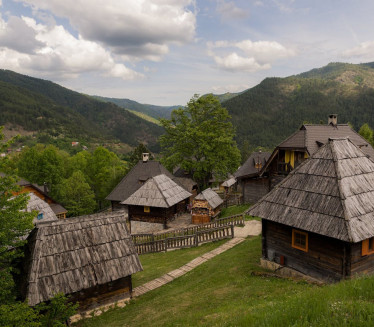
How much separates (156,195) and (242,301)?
19.3m

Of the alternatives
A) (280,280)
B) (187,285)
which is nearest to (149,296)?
(187,285)

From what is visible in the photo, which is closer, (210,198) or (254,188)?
(210,198)

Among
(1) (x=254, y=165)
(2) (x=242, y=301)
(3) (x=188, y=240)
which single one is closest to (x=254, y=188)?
(1) (x=254, y=165)

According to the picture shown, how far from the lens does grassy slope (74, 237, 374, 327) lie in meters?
5.42

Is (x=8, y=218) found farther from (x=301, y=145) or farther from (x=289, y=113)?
(x=289, y=113)

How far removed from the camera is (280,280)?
37.2ft

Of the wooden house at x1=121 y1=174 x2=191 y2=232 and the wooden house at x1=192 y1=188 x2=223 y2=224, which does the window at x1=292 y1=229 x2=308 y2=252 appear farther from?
the wooden house at x1=121 y1=174 x2=191 y2=232

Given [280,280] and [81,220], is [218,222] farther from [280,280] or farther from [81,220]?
[81,220]

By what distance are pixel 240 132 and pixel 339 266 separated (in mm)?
158761

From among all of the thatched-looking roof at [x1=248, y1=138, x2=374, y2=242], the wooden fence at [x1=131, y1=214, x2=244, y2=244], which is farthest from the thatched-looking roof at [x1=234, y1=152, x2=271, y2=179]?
the thatched-looking roof at [x1=248, y1=138, x2=374, y2=242]

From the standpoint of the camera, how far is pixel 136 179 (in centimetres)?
3791

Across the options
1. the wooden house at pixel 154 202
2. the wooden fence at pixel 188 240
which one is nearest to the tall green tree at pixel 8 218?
the wooden fence at pixel 188 240

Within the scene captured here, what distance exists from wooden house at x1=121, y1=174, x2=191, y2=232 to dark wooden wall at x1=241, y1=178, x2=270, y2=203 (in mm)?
8302

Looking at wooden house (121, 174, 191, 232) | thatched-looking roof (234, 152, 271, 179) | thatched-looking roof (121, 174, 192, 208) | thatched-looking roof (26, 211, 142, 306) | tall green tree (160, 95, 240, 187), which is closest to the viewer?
thatched-looking roof (26, 211, 142, 306)
